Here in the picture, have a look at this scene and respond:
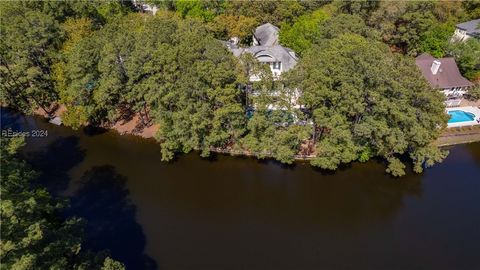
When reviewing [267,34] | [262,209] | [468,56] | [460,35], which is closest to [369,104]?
[262,209]

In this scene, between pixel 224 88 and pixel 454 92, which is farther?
pixel 454 92

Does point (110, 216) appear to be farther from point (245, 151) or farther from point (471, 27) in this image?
point (471, 27)

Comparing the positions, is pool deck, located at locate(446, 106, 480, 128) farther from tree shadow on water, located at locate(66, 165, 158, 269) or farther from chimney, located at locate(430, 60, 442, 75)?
tree shadow on water, located at locate(66, 165, 158, 269)

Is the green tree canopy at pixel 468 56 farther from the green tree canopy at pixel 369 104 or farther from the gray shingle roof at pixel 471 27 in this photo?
the green tree canopy at pixel 369 104

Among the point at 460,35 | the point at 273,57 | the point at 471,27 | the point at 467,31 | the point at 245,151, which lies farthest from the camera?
the point at 460,35

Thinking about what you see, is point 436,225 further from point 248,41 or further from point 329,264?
point 248,41

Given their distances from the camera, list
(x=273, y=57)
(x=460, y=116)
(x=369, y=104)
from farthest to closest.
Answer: (x=273, y=57) → (x=460, y=116) → (x=369, y=104)
